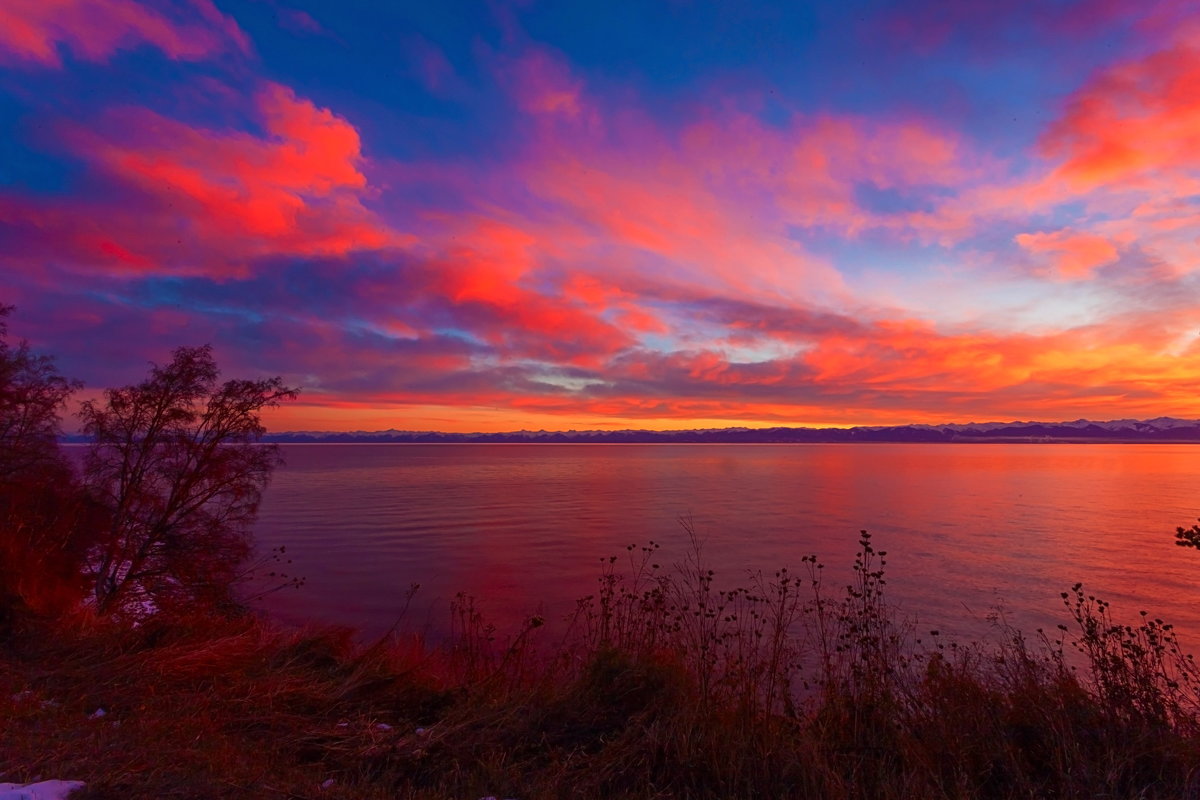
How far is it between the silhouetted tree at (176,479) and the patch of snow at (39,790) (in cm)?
1992

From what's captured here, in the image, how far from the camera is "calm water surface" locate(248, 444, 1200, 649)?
63.4 feet

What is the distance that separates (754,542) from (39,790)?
27.5 metres

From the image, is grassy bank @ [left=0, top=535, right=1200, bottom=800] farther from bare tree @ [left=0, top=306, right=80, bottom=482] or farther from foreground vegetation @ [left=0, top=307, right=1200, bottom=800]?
bare tree @ [left=0, top=306, right=80, bottom=482]

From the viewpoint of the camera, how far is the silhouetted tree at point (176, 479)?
2219cm

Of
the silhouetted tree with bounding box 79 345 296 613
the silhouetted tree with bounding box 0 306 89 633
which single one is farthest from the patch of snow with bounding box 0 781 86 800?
→ the silhouetted tree with bounding box 79 345 296 613

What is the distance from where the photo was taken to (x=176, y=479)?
2356 cm

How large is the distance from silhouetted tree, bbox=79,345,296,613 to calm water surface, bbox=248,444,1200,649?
3641 mm

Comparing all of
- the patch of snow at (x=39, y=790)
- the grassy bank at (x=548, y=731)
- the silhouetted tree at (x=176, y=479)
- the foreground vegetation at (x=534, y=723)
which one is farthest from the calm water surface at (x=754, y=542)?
the patch of snow at (x=39, y=790)

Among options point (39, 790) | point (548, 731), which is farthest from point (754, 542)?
point (39, 790)

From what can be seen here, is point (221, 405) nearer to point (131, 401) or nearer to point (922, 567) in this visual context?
point (131, 401)

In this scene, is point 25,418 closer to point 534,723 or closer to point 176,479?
point 176,479

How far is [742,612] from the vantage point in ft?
52.7

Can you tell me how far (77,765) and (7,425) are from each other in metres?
24.1

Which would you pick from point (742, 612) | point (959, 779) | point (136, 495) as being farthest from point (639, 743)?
point (136, 495)
